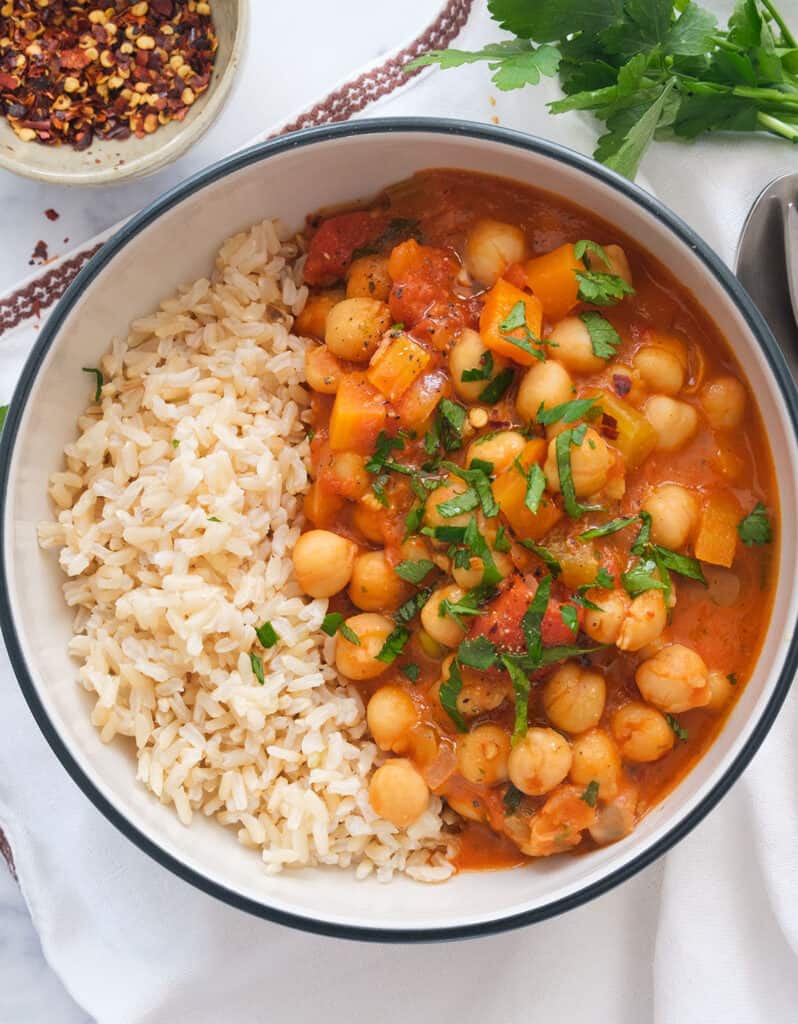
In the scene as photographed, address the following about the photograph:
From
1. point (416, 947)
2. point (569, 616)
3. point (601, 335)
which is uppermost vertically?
point (601, 335)

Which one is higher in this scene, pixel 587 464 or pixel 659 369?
pixel 659 369

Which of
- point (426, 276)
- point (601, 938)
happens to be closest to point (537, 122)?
point (426, 276)

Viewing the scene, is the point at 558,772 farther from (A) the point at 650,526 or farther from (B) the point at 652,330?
(B) the point at 652,330

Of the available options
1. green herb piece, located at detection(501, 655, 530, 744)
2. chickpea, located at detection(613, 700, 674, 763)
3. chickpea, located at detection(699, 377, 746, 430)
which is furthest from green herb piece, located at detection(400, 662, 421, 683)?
chickpea, located at detection(699, 377, 746, 430)

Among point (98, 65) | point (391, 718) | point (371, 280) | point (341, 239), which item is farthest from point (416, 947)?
point (98, 65)

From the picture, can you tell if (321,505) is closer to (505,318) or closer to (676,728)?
(505,318)

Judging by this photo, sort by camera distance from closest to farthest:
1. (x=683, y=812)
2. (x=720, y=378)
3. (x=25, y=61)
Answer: (x=683, y=812) < (x=720, y=378) < (x=25, y=61)
